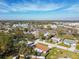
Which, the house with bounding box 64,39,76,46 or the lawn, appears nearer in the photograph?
the lawn

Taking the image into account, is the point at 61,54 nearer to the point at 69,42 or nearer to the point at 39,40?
the point at 69,42

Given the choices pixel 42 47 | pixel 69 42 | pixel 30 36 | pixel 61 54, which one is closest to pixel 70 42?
pixel 69 42

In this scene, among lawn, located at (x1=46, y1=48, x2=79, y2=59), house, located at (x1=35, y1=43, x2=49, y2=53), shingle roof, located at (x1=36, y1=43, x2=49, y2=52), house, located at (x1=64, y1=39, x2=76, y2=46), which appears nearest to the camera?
lawn, located at (x1=46, y1=48, x2=79, y2=59)

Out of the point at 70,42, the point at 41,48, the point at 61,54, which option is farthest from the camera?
the point at 70,42

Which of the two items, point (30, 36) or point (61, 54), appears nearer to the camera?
point (61, 54)

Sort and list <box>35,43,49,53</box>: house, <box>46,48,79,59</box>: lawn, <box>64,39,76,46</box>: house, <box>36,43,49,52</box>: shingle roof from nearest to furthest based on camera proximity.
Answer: <box>46,48,79,59</box>: lawn
<box>35,43,49,53</box>: house
<box>36,43,49,52</box>: shingle roof
<box>64,39,76,46</box>: house

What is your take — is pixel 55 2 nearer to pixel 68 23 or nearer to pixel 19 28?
pixel 68 23

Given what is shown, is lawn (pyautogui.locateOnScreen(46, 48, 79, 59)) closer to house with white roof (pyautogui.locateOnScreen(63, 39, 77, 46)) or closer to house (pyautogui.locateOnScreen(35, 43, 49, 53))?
house (pyautogui.locateOnScreen(35, 43, 49, 53))

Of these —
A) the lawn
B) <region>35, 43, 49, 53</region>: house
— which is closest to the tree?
<region>35, 43, 49, 53</region>: house
